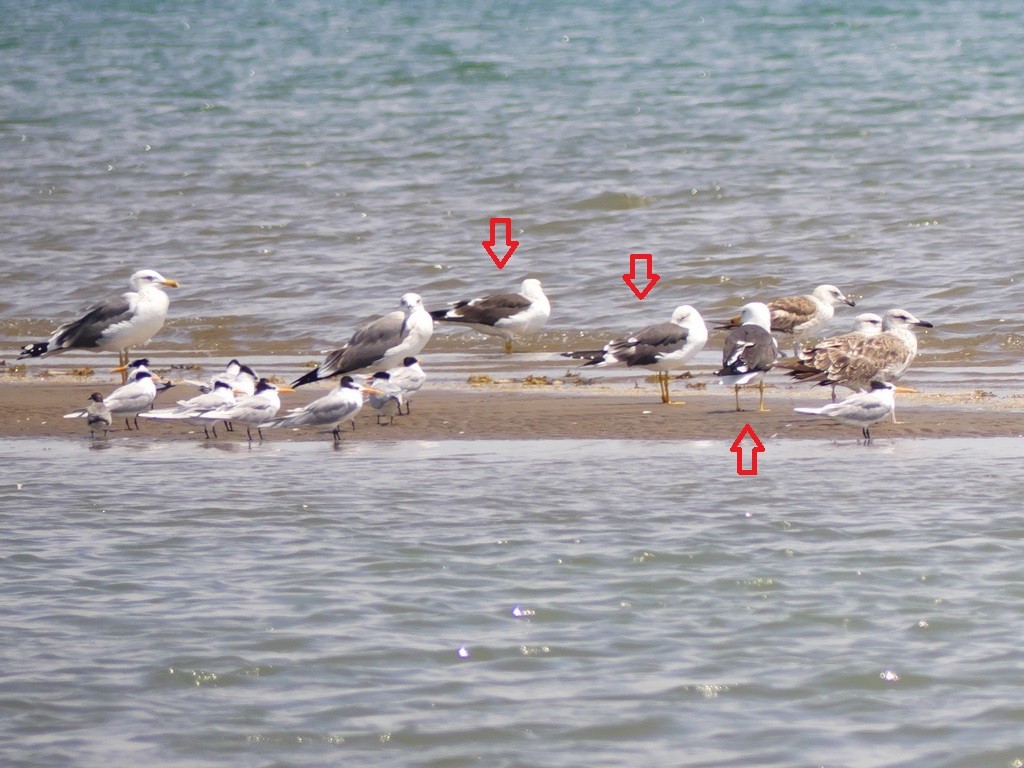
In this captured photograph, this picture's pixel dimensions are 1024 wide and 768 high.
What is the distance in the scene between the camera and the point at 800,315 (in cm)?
1498

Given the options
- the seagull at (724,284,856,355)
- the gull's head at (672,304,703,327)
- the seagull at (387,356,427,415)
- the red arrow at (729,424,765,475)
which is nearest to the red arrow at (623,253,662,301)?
the seagull at (724,284,856,355)

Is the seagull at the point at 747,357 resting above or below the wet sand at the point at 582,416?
above

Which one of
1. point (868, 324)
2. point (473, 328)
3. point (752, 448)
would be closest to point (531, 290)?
point (473, 328)

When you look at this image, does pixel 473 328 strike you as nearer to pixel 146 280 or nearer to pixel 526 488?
pixel 146 280

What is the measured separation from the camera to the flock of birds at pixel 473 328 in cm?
1097

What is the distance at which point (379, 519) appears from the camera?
8.19 m

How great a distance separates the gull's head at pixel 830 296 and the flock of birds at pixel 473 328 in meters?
0.01

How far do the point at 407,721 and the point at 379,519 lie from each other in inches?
112

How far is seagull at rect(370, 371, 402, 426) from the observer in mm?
11500

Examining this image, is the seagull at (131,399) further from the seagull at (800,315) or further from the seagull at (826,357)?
the seagull at (800,315)

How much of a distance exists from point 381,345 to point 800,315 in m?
3.91

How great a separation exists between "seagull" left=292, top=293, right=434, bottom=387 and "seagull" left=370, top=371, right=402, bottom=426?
4.20 ft

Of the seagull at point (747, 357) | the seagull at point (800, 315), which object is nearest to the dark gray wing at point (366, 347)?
the seagull at point (747, 357)

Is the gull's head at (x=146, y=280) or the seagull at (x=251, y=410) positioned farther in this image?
the gull's head at (x=146, y=280)
